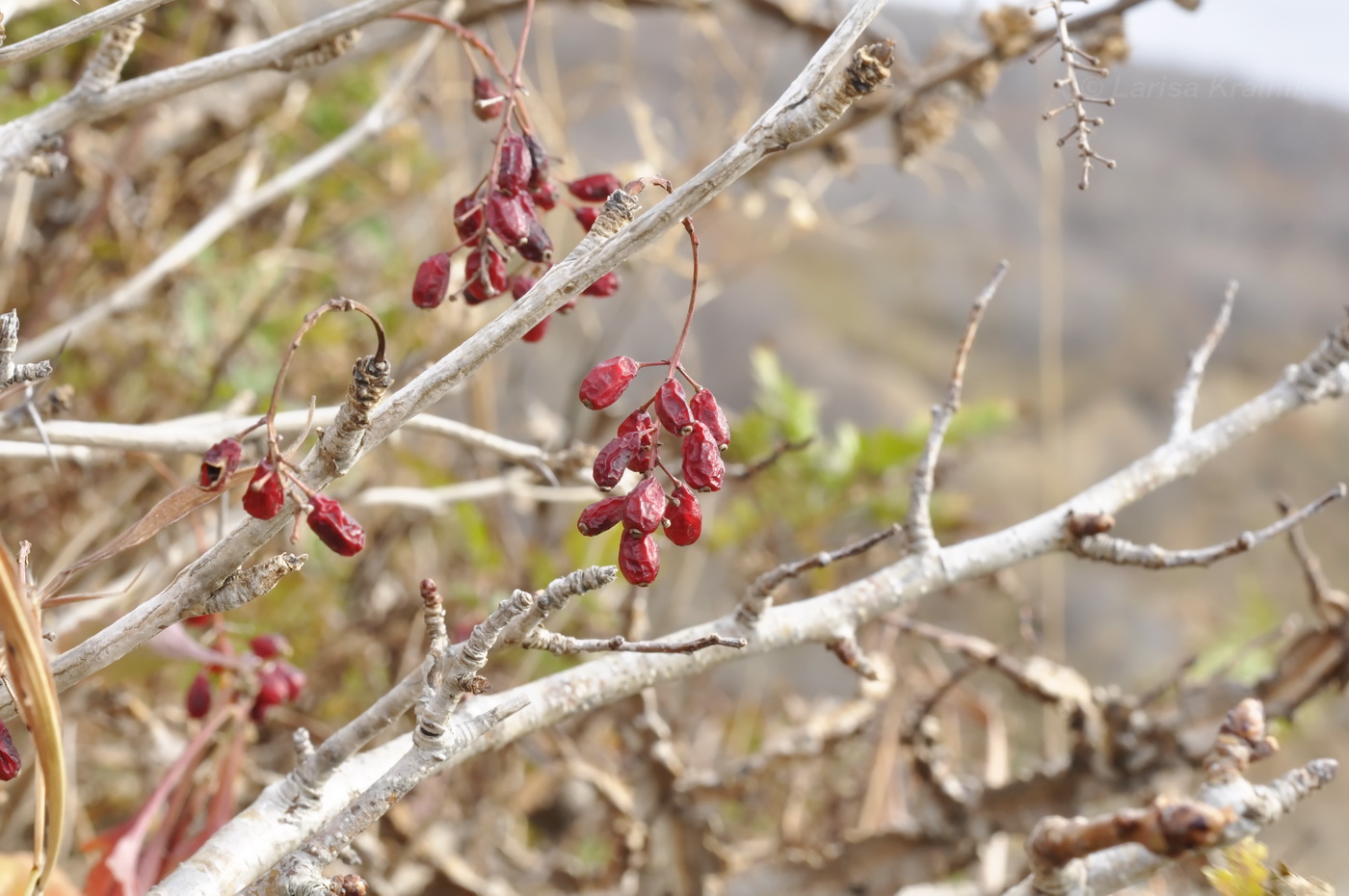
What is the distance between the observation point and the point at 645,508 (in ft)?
1.69

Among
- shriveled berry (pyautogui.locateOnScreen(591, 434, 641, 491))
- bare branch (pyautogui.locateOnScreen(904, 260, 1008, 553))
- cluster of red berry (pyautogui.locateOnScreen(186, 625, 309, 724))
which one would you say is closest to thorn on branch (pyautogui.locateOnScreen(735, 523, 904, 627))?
bare branch (pyautogui.locateOnScreen(904, 260, 1008, 553))

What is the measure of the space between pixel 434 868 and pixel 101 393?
2.72ft

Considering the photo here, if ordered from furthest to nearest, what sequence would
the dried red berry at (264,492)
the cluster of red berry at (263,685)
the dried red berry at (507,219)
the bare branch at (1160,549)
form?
the cluster of red berry at (263,685)
the bare branch at (1160,549)
the dried red berry at (507,219)
the dried red berry at (264,492)

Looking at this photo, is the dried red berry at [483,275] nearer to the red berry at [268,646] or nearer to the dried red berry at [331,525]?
the dried red berry at [331,525]

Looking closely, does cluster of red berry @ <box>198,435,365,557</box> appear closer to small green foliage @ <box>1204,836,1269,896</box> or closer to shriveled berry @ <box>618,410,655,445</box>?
shriveled berry @ <box>618,410,655,445</box>

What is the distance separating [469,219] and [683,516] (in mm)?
202

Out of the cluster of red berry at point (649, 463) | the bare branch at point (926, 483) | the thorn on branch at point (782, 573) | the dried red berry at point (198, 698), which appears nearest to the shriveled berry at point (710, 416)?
the cluster of red berry at point (649, 463)

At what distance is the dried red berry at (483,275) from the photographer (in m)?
0.58

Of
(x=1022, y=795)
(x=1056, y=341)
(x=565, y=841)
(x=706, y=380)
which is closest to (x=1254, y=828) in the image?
(x=1022, y=795)

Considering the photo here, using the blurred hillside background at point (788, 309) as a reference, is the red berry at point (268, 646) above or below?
below

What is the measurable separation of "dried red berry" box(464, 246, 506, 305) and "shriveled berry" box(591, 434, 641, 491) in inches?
4.8

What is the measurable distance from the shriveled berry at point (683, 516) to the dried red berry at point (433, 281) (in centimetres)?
18

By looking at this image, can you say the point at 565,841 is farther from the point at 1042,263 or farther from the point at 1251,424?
the point at 1042,263

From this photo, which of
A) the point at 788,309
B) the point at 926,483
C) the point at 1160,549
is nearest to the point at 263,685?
the point at 926,483
